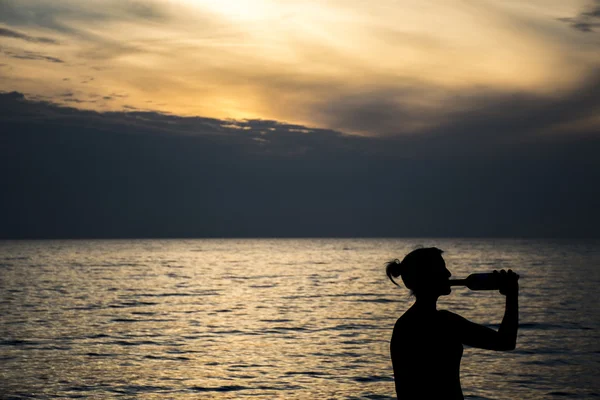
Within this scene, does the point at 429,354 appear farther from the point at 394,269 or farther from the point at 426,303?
the point at 394,269

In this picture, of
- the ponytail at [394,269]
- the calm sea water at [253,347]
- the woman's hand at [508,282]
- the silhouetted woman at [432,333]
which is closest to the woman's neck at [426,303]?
the silhouetted woman at [432,333]

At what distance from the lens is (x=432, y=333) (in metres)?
3.93

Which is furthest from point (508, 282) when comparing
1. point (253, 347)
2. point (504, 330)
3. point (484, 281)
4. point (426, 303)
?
point (253, 347)

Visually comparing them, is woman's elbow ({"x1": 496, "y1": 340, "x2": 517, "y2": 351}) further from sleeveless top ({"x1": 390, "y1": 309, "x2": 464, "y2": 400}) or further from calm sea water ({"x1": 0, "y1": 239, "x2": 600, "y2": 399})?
calm sea water ({"x1": 0, "y1": 239, "x2": 600, "y2": 399})

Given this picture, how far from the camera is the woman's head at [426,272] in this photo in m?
3.88

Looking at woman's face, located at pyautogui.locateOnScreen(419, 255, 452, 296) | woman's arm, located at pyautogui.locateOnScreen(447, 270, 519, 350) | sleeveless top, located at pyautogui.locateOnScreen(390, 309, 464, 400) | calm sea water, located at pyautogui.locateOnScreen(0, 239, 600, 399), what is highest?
woman's face, located at pyautogui.locateOnScreen(419, 255, 452, 296)

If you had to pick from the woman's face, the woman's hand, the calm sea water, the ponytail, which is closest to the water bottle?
the woman's hand

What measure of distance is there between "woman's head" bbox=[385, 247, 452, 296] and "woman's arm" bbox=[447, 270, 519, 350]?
0.27m

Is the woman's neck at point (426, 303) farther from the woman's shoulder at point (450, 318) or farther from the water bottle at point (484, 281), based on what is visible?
the water bottle at point (484, 281)

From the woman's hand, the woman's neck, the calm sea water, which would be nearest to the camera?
the woman's hand

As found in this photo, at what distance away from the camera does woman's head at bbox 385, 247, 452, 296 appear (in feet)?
12.7

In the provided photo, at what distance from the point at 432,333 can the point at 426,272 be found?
0.39m

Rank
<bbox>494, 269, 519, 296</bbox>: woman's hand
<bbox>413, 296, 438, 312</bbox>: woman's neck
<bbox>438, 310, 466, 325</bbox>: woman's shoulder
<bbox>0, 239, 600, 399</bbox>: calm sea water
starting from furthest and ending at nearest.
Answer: <bbox>0, 239, 600, 399</bbox>: calm sea water < <bbox>413, 296, 438, 312</bbox>: woman's neck < <bbox>438, 310, 466, 325</bbox>: woman's shoulder < <bbox>494, 269, 519, 296</bbox>: woman's hand

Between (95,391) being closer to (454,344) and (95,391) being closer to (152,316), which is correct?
(454,344)
